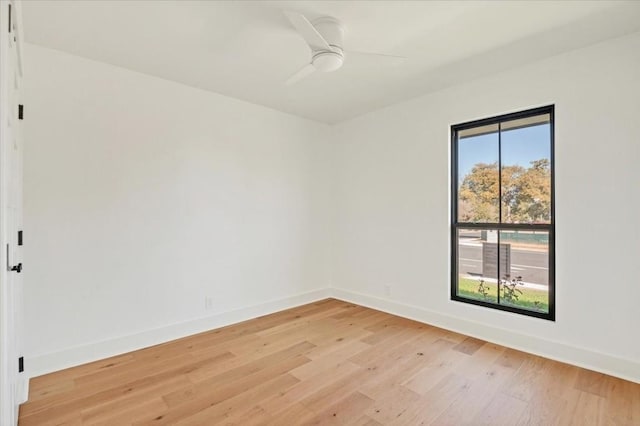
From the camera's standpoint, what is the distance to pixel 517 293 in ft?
10.3

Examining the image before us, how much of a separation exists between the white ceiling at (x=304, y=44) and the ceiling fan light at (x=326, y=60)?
0.23m

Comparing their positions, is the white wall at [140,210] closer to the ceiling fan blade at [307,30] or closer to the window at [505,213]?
the ceiling fan blade at [307,30]

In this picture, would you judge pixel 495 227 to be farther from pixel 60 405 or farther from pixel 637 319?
pixel 60 405

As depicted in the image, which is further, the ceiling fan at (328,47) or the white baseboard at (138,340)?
the white baseboard at (138,340)

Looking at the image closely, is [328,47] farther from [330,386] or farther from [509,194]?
[330,386]

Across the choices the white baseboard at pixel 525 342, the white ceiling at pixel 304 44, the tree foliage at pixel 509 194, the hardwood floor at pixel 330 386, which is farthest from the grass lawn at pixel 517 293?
the white ceiling at pixel 304 44

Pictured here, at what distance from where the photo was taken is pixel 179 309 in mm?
3301

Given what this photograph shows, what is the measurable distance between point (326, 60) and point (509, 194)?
7.34ft

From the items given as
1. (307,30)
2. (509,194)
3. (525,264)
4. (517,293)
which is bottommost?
(517,293)

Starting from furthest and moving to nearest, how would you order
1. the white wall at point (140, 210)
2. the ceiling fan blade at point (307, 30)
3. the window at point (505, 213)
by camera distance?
the window at point (505, 213), the white wall at point (140, 210), the ceiling fan blade at point (307, 30)

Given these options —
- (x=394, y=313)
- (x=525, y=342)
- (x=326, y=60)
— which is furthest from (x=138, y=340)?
(x=525, y=342)

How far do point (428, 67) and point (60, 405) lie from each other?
12.9 ft

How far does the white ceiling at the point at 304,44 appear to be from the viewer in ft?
6.94

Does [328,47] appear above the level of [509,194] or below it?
above
